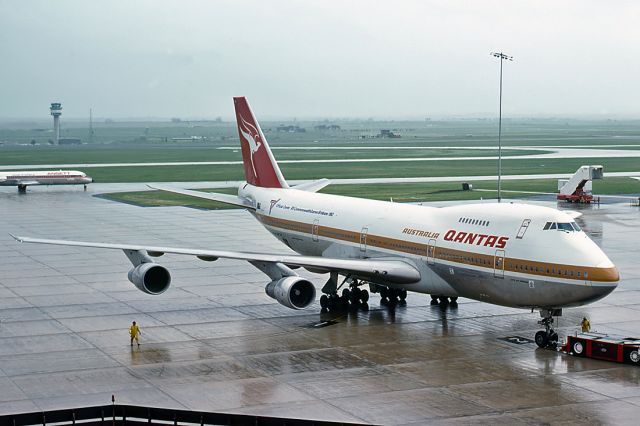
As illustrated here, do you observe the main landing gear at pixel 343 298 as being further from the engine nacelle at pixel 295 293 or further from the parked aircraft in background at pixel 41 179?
the parked aircraft in background at pixel 41 179

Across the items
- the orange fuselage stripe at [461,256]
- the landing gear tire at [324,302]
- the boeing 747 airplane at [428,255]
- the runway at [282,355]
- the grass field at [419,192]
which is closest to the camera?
the runway at [282,355]

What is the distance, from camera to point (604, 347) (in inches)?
1331

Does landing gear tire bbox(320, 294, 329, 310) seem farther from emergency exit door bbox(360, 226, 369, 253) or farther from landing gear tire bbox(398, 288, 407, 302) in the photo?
landing gear tire bbox(398, 288, 407, 302)

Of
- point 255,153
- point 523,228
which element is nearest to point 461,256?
point 523,228

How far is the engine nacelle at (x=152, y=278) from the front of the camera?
40.2 meters

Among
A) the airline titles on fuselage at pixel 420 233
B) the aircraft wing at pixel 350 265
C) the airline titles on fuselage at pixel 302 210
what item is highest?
the airline titles on fuselage at pixel 302 210

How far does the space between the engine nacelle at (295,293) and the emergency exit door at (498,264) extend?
7220mm

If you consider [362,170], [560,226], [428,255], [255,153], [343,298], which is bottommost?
[343,298]

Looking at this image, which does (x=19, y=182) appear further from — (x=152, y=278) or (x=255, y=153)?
(x=152, y=278)

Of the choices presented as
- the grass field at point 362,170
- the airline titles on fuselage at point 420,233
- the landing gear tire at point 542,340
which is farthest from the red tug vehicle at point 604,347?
the grass field at point 362,170

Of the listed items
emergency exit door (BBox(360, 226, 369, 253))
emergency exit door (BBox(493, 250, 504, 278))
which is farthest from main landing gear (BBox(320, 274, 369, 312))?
emergency exit door (BBox(493, 250, 504, 278))

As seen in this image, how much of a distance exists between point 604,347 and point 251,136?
24.8 meters

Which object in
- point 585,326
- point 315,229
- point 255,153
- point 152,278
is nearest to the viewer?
point 585,326

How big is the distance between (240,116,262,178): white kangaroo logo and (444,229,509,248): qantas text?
1711cm
